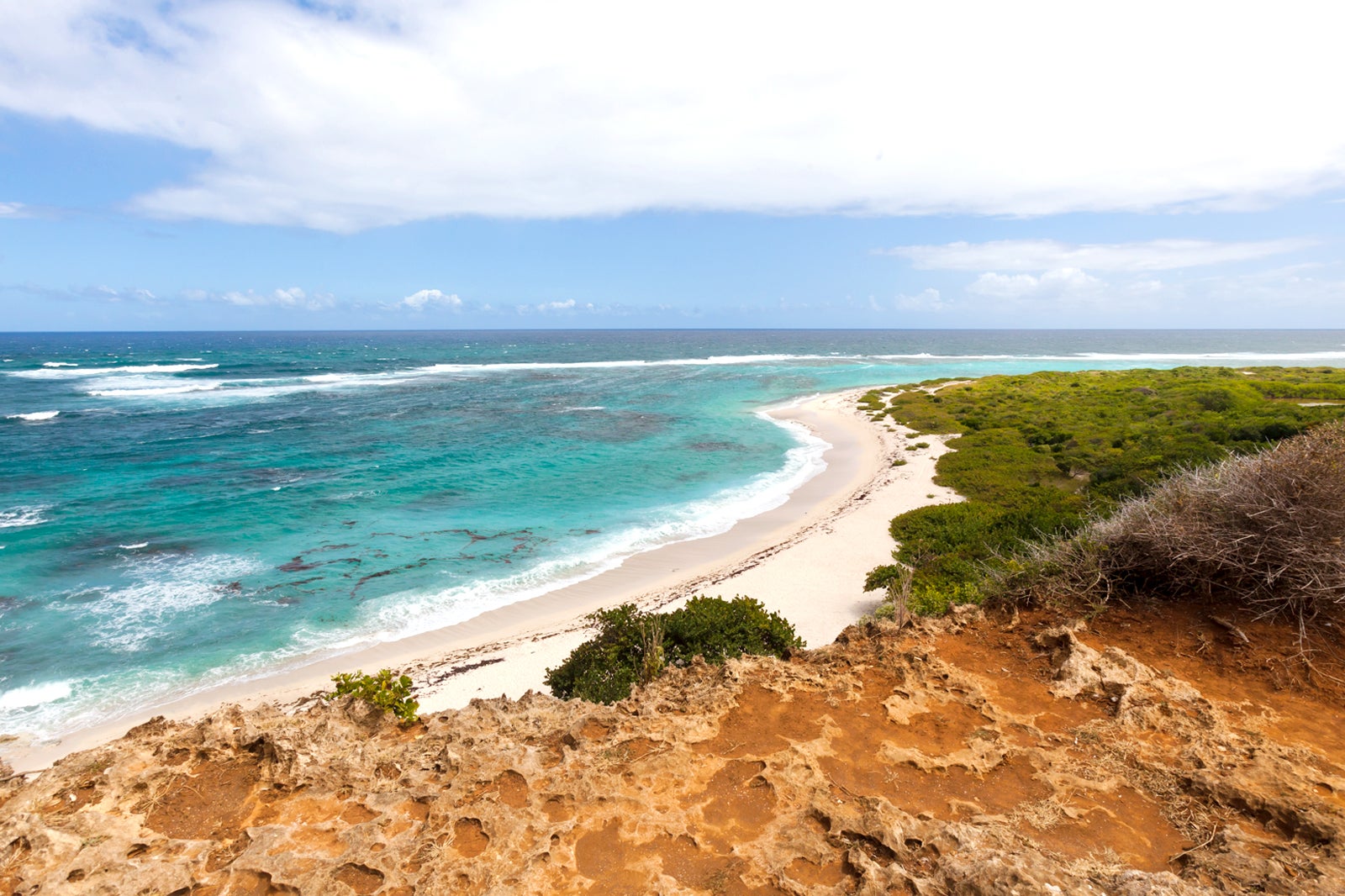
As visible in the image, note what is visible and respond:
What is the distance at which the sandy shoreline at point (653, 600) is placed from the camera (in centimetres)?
1380

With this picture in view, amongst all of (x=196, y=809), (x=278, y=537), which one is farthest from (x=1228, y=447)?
(x=278, y=537)

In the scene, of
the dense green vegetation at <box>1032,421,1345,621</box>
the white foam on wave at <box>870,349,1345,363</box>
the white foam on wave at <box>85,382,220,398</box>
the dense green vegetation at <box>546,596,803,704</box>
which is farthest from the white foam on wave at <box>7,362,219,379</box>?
the white foam on wave at <box>870,349,1345,363</box>

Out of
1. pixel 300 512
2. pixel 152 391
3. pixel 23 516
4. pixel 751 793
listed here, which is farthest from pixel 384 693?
pixel 152 391

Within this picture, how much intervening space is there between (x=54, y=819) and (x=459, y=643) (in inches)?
408

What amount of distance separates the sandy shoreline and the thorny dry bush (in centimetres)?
661

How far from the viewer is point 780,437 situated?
44500 mm

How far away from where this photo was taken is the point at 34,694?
13.9 m

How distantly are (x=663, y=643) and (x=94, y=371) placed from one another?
383 feet

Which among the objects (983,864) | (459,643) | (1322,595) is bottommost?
(459,643)

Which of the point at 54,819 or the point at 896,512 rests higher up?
the point at 54,819

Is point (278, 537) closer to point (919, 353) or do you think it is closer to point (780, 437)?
point (780, 437)

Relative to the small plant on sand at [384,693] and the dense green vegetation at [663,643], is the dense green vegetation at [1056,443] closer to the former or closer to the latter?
the dense green vegetation at [663,643]

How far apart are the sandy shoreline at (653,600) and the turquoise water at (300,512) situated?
91 centimetres

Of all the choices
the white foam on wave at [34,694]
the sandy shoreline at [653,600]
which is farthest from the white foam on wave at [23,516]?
the sandy shoreline at [653,600]
